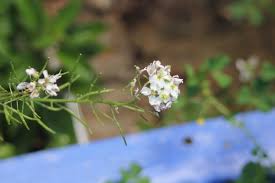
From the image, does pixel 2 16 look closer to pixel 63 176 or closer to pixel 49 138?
pixel 49 138

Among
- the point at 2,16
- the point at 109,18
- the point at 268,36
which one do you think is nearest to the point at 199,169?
the point at 2,16

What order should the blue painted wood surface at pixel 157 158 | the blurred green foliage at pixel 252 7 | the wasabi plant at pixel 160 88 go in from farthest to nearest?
the blurred green foliage at pixel 252 7
the blue painted wood surface at pixel 157 158
the wasabi plant at pixel 160 88

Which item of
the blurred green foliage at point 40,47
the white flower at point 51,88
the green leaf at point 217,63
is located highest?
the blurred green foliage at point 40,47

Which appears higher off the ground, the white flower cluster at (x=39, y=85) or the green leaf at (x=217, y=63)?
the green leaf at (x=217, y=63)

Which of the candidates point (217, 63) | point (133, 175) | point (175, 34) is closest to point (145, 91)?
point (133, 175)

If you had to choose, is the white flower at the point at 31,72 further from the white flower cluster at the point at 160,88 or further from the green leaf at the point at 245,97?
the green leaf at the point at 245,97

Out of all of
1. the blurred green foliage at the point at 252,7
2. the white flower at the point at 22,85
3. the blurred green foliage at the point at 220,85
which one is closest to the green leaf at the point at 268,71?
the blurred green foliage at the point at 220,85
